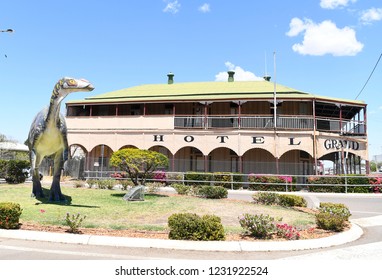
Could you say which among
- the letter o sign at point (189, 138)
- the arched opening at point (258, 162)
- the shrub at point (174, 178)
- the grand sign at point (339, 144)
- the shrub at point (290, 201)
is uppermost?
the letter o sign at point (189, 138)

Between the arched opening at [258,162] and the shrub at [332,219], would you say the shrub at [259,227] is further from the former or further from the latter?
the arched opening at [258,162]

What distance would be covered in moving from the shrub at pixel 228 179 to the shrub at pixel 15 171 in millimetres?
13450

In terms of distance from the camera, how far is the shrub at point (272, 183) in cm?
2288

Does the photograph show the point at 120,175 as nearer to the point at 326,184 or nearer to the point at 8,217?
the point at 326,184

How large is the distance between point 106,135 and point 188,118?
7.40 metres

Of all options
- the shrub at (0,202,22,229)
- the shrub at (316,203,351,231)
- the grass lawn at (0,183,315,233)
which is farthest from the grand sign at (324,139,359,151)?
the shrub at (0,202,22,229)

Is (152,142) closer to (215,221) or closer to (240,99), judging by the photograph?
(240,99)

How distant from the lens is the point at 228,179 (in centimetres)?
2444

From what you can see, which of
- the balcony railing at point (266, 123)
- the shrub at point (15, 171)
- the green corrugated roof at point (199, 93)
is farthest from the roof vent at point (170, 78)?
the shrub at point (15, 171)

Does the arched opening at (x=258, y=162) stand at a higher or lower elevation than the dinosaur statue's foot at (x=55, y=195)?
higher

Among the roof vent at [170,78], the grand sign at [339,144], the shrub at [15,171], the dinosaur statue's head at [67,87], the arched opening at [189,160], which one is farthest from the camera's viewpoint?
the roof vent at [170,78]

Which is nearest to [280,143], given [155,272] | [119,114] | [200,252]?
[119,114]

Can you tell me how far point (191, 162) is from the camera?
29.7m

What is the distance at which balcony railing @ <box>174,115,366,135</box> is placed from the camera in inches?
1040
